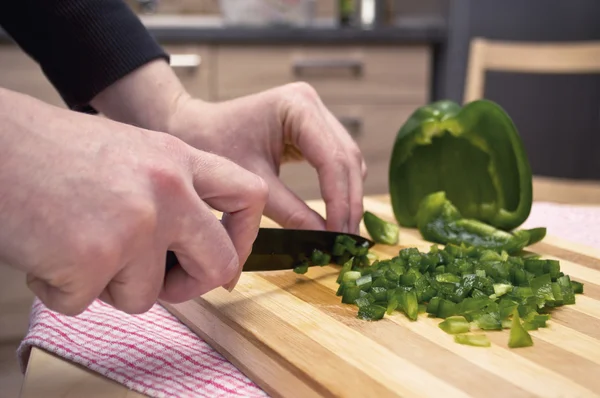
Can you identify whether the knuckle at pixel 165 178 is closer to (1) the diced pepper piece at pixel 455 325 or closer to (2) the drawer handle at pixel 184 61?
(1) the diced pepper piece at pixel 455 325

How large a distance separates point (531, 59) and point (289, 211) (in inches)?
57.8

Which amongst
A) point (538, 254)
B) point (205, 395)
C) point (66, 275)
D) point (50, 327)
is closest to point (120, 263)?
point (66, 275)

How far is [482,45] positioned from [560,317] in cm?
171

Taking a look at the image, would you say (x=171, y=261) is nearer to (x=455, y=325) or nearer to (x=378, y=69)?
(x=455, y=325)

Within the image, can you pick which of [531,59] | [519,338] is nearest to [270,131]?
[519,338]

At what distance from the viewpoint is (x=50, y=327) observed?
0.85 m

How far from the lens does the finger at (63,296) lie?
2.00ft

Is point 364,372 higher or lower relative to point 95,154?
lower

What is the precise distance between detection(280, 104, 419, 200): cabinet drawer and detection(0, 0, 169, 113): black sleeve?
5.94 feet

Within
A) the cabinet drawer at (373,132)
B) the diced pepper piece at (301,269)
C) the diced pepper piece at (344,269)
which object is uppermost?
the diced pepper piece at (344,269)

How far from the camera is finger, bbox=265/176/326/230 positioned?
3.81ft

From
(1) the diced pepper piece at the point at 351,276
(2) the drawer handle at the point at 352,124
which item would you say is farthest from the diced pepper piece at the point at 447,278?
(2) the drawer handle at the point at 352,124

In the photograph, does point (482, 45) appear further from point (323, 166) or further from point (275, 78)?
point (323, 166)

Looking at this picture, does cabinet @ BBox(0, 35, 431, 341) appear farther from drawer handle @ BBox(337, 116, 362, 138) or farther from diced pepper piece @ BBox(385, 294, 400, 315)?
diced pepper piece @ BBox(385, 294, 400, 315)
